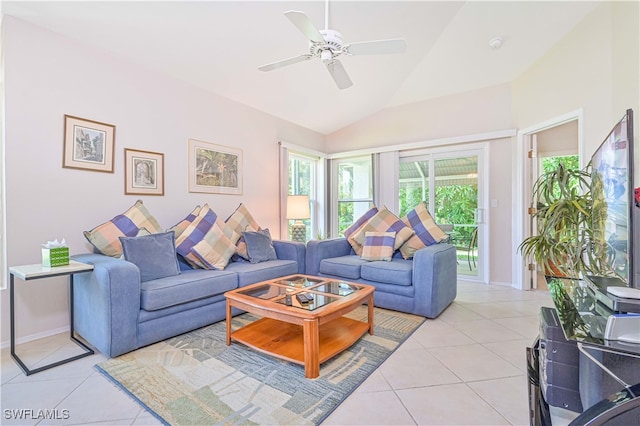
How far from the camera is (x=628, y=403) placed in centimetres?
79

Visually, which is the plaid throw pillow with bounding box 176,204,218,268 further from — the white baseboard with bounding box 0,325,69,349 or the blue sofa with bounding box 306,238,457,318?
the blue sofa with bounding box 306,238,457,318

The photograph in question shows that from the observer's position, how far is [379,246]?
3.42 meters

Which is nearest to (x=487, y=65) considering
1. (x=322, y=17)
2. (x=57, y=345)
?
(x=322, y=17)

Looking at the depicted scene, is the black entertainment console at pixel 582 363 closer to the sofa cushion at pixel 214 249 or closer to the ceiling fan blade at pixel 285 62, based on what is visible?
the ceiling fan blade at pixel 285 62

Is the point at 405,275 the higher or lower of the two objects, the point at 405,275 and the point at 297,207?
the lower

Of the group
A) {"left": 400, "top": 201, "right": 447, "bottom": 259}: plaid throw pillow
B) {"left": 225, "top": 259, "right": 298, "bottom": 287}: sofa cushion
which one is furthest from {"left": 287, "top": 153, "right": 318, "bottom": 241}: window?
{"left": 400, "top": 201, "right": 447, "bottom": 259}: plaid throw pillow

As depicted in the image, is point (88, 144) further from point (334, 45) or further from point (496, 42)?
point (496, 42)

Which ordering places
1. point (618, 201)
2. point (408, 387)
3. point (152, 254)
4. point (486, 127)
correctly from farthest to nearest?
point (486, 127)
point (152, 254)
point (408, 387)
point (618, 201)

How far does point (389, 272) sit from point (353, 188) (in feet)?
8.61

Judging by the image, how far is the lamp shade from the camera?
14.1 ft

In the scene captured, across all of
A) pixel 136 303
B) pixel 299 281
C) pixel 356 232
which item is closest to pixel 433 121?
pixel 356 232

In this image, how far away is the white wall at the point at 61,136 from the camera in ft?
7.39

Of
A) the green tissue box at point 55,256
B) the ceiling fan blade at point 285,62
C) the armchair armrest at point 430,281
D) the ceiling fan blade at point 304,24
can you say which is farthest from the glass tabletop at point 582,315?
the green tissue box at point 55,256

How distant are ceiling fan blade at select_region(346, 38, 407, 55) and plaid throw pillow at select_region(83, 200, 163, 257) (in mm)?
2321
